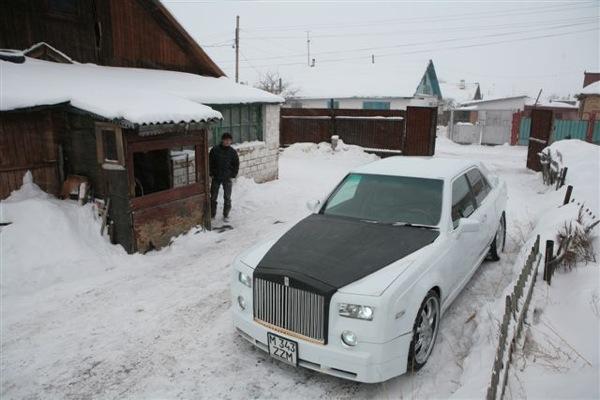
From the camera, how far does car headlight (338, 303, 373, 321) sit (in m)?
3.38

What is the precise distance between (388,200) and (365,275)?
1.60 meters

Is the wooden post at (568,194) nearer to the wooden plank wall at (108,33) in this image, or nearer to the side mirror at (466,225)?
the side mirror at (466,225)

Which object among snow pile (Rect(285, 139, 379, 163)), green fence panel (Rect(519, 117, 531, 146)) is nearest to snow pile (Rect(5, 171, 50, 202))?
snow pile (Rect(285, 139, 379, 163))

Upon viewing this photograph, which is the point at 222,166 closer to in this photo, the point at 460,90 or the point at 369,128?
the point at 369,128

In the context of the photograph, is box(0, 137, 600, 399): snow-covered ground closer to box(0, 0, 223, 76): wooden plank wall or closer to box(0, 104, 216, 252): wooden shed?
box(0, 104, 216, 252): wooden shed

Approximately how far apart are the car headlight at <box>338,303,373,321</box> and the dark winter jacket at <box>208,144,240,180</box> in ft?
19.0

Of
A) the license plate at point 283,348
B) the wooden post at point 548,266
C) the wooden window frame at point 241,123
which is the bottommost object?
the license plate at point 283,348

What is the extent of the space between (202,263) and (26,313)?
2418 mm

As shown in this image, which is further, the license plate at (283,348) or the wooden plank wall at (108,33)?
the wooden plank wall at (108,33)

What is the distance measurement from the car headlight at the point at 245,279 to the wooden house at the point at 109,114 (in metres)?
3.26

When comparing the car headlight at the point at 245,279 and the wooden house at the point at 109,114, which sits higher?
the wooden house at the point at 109,114

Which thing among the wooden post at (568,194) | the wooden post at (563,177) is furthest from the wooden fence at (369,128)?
the wooden post at (568,194)

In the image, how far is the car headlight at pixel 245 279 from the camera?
3965 mm

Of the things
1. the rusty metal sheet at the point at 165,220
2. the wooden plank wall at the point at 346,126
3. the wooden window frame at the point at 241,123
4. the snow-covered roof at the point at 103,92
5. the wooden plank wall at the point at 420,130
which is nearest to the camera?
the snow-covered roof at the point at 103,92
